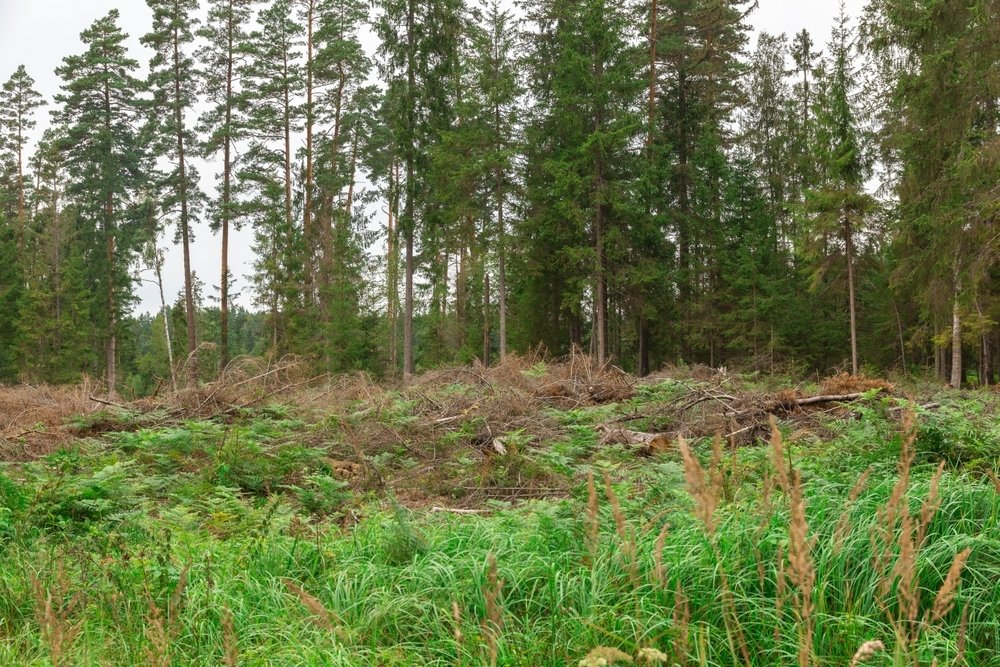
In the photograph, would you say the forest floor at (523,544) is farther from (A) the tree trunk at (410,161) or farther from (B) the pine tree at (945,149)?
(A) the tree trunk at (410,161)

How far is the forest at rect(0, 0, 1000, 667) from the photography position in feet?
9.83

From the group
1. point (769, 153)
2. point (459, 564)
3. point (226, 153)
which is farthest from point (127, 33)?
point (459, 564)

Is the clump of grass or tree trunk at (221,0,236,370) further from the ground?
tree trunk at (221,0,236,370)

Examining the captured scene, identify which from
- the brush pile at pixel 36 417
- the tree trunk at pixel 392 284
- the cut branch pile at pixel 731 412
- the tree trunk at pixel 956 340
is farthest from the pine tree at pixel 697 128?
the brush pile at pixel 36 417

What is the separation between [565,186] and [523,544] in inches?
796

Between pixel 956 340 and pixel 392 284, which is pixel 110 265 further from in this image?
pixel 956 340

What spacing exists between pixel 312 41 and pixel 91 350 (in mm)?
19851

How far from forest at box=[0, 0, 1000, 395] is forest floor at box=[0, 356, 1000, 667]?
11940 mm

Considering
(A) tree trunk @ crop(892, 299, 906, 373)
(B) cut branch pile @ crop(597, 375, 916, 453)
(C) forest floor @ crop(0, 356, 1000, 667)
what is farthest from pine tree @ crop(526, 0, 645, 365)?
(C) forest floor @ crop(0, 356, 1000, 667)

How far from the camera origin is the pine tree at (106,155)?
32.6m

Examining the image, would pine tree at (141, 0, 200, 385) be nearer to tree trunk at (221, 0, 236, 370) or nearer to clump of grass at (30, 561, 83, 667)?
tree trunk at (221, 0, 236, 370)

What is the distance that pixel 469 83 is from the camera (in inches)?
1024

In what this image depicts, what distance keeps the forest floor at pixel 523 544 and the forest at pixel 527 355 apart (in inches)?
1.3

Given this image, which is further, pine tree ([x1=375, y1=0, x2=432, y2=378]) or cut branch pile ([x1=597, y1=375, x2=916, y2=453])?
pine tree ([x1=375, y1=0, x2=432, y2=378])
